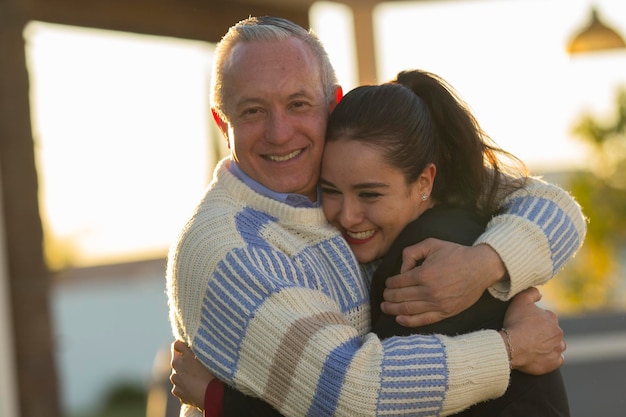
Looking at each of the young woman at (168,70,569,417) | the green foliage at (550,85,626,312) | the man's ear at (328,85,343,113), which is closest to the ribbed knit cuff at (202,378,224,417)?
the young woman at (168,70,569,417)

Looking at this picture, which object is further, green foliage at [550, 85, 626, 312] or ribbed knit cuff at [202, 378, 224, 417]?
green foliage at [550, 85, 626, 312]

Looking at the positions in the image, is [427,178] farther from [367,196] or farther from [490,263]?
[490,263]

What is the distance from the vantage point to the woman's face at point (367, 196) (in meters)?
3.02

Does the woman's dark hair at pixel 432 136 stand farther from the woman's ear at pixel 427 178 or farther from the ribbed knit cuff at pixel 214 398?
the ribbed knit cuff at pixel 214 398

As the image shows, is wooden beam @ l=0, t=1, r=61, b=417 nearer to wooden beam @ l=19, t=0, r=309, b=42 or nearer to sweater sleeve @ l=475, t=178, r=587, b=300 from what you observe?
wooden beam @ l=19, t=0, r=309, b=42

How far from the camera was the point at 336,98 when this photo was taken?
3.29 meters

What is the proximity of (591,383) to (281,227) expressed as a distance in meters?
3.80

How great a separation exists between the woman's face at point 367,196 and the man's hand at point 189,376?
1.53 ft

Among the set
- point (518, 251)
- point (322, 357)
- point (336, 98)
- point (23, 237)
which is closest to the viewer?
point (322, 357)

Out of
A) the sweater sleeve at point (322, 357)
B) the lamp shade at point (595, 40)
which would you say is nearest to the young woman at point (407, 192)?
the sweater sleeve at point (322, 357)

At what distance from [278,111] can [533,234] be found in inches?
27.0

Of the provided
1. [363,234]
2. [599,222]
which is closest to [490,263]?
[363,234]

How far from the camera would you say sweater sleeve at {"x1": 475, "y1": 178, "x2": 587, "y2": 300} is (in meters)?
3.01

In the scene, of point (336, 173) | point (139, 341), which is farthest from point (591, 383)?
point (139, 341)
